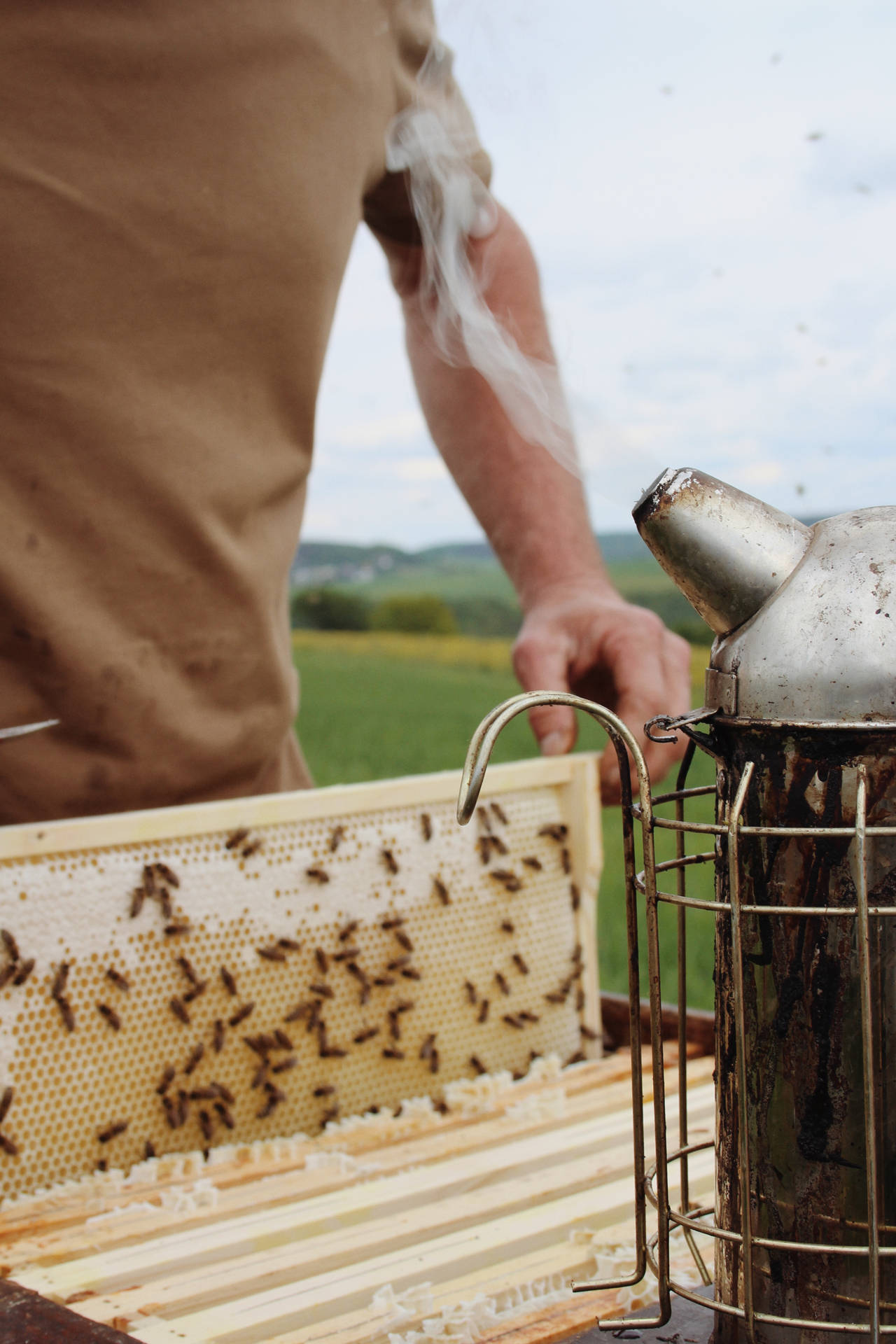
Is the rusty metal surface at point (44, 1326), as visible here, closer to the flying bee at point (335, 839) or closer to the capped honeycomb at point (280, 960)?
the capped honeycomb at point (280, 960)

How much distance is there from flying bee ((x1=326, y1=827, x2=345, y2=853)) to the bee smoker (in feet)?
3.52

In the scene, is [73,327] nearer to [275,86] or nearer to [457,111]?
[275,86]

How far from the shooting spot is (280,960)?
191 cm

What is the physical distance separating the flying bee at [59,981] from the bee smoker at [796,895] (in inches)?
39.9

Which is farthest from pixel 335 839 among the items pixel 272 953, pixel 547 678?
pixel 547 678

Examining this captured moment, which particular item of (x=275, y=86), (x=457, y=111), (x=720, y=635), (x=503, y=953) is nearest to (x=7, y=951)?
(x=503, y=953)

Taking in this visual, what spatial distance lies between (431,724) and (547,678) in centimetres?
1368

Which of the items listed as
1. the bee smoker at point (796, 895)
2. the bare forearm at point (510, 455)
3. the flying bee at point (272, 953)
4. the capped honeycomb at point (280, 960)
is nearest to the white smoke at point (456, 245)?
the bare forearm at point (510, 455)

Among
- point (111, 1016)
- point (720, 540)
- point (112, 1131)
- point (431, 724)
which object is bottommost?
point (431, 724)

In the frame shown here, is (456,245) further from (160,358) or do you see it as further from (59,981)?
(59,981)

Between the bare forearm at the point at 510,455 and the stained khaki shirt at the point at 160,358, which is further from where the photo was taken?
the bare forearm at the point at 510,455

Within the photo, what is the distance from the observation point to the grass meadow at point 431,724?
Answer: 557 cm

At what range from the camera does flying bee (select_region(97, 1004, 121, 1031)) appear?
68.4 inches

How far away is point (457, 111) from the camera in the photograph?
2.70m
